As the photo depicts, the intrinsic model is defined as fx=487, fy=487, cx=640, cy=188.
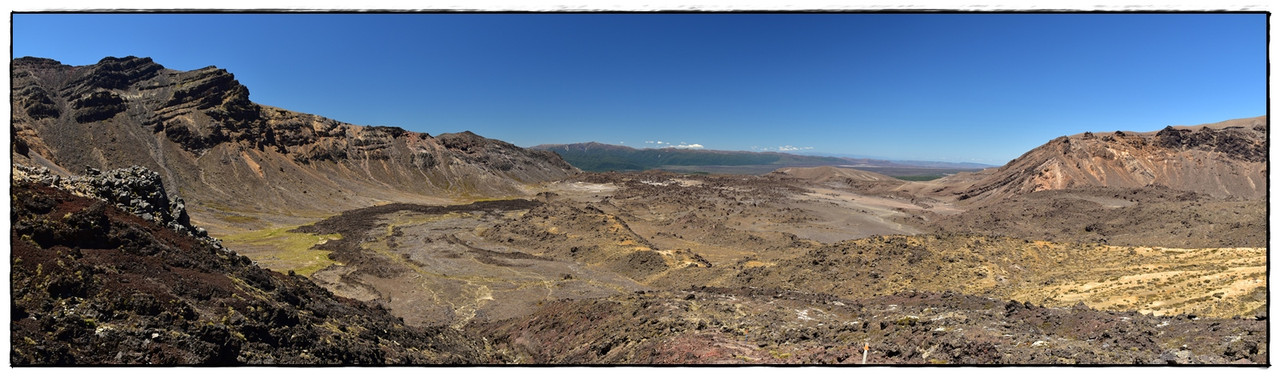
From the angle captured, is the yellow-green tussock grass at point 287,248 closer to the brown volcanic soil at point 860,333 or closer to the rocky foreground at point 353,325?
the rocky foreground at point 353,325

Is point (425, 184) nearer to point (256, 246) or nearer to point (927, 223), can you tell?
point (256, 246)

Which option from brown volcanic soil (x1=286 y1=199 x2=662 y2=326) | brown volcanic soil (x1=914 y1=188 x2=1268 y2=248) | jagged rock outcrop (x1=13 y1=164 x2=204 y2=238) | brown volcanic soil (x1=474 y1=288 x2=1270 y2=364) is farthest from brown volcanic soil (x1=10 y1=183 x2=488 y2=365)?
brown volcanic soil (x1=914 y1=188 x2=1268 y2=248)

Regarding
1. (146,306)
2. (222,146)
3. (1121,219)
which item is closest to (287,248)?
(146,306)

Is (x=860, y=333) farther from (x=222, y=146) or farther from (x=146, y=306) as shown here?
(x=222, y=146)

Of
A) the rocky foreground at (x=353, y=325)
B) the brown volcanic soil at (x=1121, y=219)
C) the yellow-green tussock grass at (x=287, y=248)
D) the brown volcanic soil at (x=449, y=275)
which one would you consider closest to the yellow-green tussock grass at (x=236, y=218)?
the yellow-green tussock grass at (x=287, y=248)

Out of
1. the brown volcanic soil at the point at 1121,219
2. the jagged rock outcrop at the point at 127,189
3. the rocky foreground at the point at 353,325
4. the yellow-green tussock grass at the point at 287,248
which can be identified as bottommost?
the yellow-green tussock grass at the point at 287,248
